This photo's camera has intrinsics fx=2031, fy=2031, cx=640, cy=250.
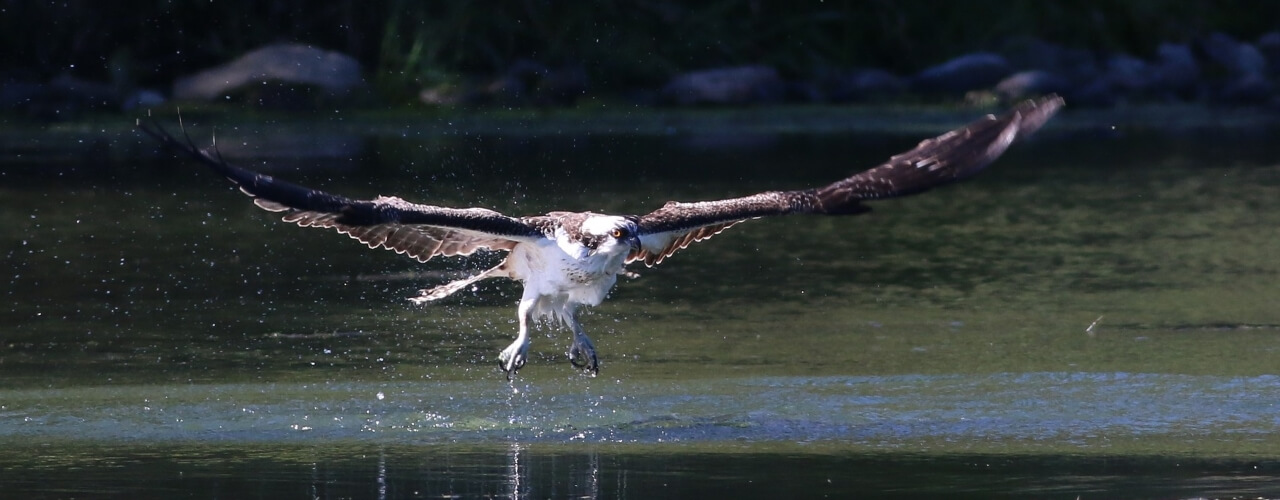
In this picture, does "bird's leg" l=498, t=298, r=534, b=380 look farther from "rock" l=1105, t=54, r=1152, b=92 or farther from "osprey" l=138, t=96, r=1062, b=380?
"rock" l=1105, t=54, r=1152, b=92

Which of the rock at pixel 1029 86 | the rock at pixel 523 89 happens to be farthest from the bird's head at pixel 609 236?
the rock at pixel 1029 86

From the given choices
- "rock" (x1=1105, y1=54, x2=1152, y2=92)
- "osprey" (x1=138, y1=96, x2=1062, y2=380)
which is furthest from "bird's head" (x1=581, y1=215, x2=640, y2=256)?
"rock" (x1=1105, y1=54, x2=1152, y2=92)

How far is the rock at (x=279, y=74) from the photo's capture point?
90.9ft

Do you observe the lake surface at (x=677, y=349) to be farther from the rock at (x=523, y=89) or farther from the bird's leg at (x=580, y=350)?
the rock at (x=523, y=89)

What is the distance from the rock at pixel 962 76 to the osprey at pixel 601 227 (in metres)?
19.2

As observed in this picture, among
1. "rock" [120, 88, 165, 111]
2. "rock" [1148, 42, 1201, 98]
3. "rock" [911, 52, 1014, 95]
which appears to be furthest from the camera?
"rock" [1148, 42, 1201, 98]

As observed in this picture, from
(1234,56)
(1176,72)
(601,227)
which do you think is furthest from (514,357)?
(1234,56)

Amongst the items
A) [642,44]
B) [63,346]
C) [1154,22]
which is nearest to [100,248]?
[63,346]

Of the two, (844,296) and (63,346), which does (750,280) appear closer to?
(844,296)

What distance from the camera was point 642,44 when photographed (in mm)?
30734

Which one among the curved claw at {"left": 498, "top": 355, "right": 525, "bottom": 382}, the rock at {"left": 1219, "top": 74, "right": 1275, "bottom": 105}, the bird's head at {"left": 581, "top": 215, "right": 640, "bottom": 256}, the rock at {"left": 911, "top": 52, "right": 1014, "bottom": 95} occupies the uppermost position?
the rock at {"left": 911, "top": 52, "right": 1014, "bottom": 95}

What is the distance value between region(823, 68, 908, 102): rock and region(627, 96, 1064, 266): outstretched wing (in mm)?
18869

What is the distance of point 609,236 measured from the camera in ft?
33.4

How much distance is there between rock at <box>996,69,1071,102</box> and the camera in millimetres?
29062
